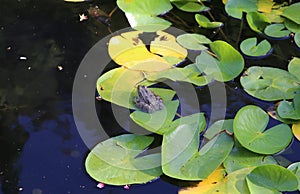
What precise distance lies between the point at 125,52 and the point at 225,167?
0.63 meters

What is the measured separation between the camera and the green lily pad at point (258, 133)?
56.7 inches

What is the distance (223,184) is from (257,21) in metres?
0.85

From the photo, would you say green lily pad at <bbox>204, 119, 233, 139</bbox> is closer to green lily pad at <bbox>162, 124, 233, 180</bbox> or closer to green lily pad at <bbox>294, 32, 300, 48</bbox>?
green lily pad at <bbox>162, 124, 233, 180</bbox>

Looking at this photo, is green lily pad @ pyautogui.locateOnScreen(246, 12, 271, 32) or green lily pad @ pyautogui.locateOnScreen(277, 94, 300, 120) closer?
green lily pad @ pyautogui.locateOnScreen(277, 94, 300, 120)

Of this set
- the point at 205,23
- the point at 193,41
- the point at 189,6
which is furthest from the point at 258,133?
the point at 189,6

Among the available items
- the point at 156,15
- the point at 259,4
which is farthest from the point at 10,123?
the point at 259,4

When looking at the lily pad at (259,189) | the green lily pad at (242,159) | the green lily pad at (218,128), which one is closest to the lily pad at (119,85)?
the green lily pad at (218,128)

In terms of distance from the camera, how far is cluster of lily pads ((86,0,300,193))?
4.52 feet

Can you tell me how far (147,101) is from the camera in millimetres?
1548

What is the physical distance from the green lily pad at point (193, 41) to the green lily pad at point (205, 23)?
0.27ft

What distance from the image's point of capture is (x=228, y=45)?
5.76 ft

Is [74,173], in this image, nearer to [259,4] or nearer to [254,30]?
[254,30]

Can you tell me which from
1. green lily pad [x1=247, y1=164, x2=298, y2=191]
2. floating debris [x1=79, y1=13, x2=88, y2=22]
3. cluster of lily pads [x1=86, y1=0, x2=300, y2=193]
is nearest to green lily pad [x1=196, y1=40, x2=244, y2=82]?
cluster of lily pads [x1=86, y1=0, x2=300, y2=193]

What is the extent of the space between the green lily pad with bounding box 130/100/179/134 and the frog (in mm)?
15
